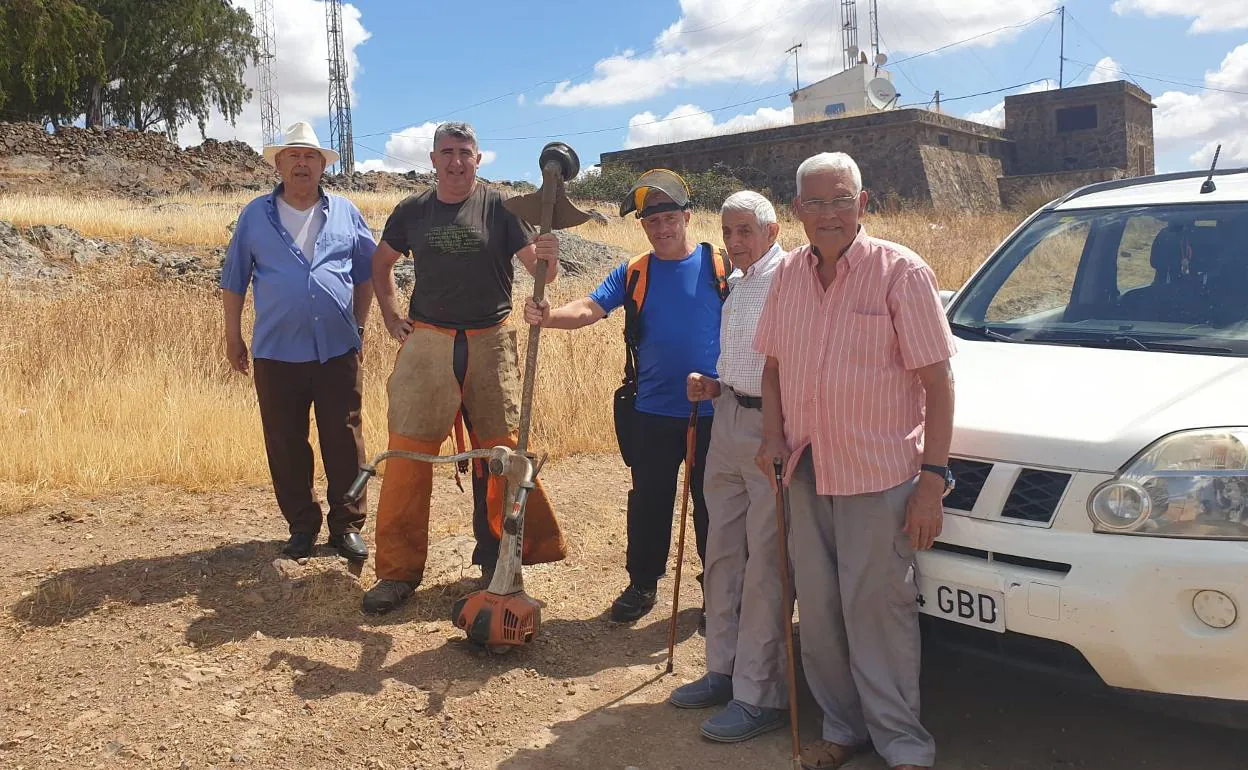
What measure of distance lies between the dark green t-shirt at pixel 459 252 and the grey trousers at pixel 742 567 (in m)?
1.34

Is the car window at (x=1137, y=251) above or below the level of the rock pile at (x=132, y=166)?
below

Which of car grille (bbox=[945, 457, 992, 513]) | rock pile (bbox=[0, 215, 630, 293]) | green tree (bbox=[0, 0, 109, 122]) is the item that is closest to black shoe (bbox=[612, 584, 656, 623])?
car grille (bbox=[945, 457, 992, 513])

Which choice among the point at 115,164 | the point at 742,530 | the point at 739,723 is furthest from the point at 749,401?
the point at 115,164

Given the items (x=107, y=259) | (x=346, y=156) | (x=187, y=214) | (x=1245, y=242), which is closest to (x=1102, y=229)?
(x=1245, y=242)

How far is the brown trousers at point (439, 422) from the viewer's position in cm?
450

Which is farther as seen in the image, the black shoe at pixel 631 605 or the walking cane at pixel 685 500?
the black shoe at pixel 631 605

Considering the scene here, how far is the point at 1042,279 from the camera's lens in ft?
15.4

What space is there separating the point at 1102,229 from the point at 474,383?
9.54 feet

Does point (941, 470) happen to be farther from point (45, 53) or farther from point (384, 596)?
point (45, 53)

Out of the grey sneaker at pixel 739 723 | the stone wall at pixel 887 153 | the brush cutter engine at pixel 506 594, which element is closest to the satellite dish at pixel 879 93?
the stone wall at pixel 887 153

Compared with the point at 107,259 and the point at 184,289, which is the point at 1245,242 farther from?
the point at 107,259

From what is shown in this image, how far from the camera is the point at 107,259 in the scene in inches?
517

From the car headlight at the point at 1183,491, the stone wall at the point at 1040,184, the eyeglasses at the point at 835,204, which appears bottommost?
the car headlight at the point at 1183,491

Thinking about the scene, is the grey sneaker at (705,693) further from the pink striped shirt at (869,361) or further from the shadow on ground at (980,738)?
the pink striped shirt at (869,361)
